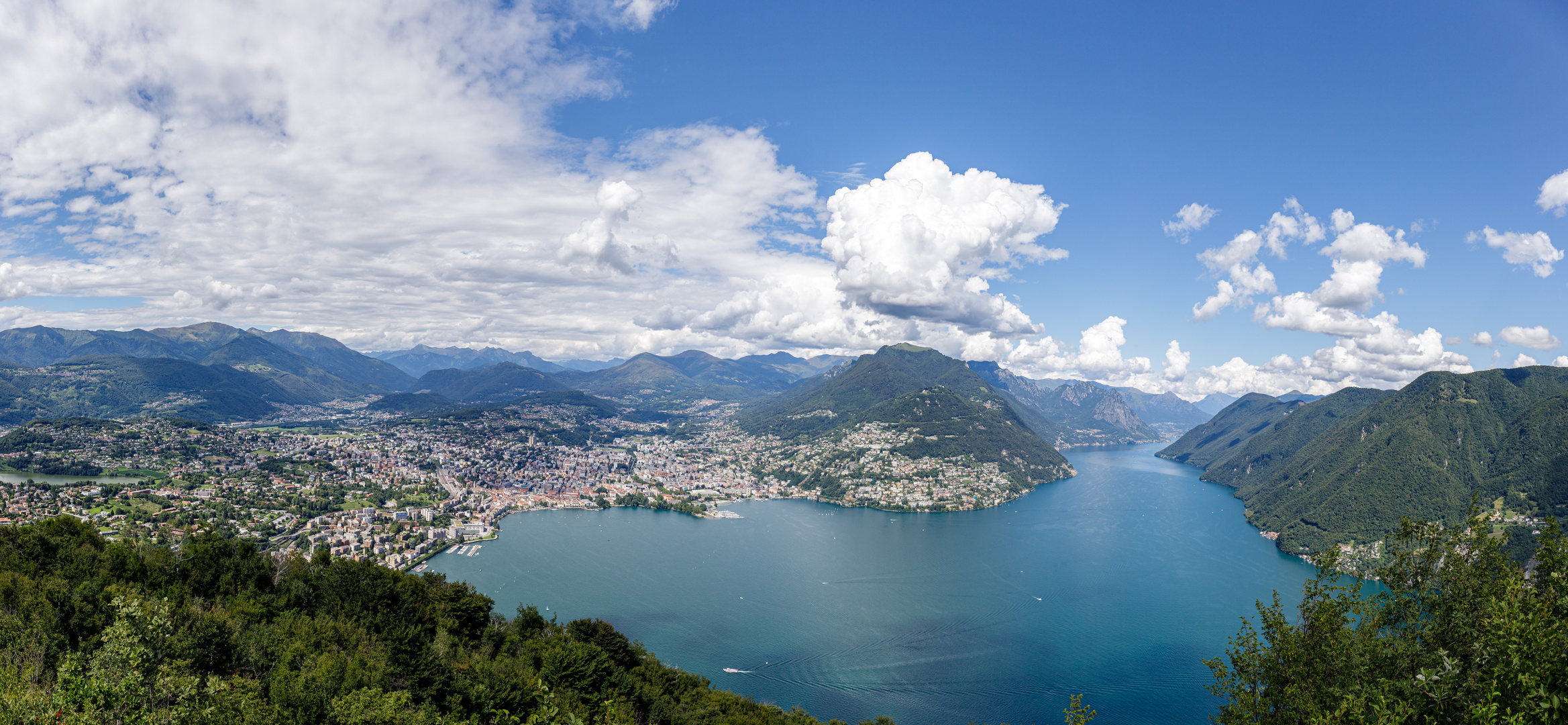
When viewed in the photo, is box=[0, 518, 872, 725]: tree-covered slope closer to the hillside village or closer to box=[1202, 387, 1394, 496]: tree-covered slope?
the hillside village

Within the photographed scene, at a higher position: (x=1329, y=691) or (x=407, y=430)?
(x=1329, y=691)

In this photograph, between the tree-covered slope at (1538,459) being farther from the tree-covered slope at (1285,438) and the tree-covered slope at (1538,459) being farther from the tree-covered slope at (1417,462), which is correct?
the tree-covered slope at (1285,438)

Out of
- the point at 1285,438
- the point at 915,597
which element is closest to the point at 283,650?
the point at 915,597

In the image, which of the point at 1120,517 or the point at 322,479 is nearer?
the point at 322,479

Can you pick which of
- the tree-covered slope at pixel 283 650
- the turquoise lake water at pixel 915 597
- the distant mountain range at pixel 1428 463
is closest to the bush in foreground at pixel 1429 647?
the tree-covered slope at pixel 283 650

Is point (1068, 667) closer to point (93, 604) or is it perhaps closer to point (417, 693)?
point (417, 693)

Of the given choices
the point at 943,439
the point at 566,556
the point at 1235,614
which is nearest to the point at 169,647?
the point at 566,556
